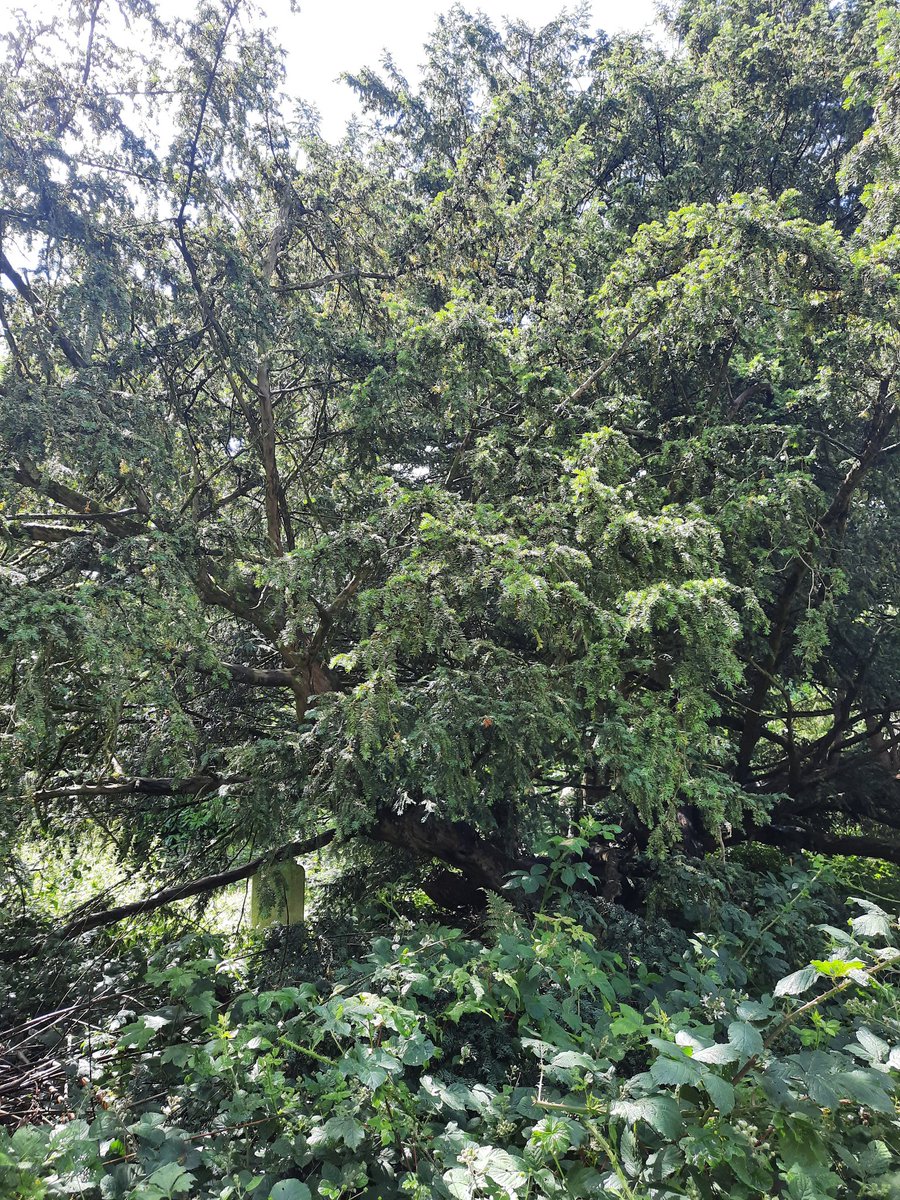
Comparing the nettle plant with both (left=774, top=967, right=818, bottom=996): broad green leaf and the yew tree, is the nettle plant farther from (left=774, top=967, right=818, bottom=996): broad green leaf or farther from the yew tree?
the yew tree

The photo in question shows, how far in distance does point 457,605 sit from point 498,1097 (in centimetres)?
209

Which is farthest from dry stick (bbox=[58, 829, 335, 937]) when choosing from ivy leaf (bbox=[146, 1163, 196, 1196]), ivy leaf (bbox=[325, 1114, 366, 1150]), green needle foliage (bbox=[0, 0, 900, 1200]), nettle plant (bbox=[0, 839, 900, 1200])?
ivy leaf (bbox=[146, 1163, 196, 1196])

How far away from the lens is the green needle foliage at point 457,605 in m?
1.97

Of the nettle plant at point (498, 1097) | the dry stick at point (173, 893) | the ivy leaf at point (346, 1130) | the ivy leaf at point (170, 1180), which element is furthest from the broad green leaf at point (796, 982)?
the dry stick at point (173, 893)

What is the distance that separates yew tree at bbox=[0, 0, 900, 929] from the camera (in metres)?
3.29

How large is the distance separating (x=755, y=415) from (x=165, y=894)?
5.54m

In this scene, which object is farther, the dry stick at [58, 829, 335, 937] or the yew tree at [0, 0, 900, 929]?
the dry stick at [58, 829, 335, 937]

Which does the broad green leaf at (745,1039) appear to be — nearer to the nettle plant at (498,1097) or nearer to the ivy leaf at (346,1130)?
the nettle plant at (498,1097)

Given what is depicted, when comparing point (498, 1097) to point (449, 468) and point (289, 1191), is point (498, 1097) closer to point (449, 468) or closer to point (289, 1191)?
point (289, 1191)

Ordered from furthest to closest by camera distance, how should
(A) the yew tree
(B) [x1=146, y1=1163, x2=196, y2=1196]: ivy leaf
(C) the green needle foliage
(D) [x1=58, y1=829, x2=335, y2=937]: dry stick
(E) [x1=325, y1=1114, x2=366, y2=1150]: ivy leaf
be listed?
(D) [x1=58, y1=829, x2=335, y2=937]: dry stick → (A) the yew tree → (C) the green needle foliage → (E) [x1=325, y1=1114, x2=366, y2=1150]: ivy leaf → (B) [x1=146, y1=1163, x2=196, y2=1196]: ivy leaf

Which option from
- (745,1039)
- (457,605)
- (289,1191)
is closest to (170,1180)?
(289,1191)

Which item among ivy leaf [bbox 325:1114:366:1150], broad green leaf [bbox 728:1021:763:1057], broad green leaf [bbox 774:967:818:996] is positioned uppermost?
broad green leaf [bbox 774:967:818:996]

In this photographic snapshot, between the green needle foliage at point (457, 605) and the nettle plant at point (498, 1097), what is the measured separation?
2 centimetres

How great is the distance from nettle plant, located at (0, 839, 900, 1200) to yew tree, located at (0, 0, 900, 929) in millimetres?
890
